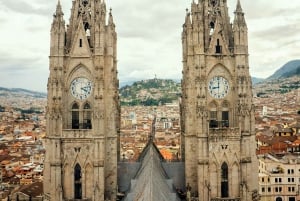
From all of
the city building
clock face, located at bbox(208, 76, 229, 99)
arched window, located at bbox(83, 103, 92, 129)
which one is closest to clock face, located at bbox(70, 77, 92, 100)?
arched window, located at bbox(83, 103, 92, 129)

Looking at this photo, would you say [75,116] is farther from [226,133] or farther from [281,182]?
[281,182]

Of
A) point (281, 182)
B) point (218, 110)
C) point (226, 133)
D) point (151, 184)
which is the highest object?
point (218, 110)

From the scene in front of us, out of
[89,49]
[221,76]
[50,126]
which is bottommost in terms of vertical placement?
[50,126]

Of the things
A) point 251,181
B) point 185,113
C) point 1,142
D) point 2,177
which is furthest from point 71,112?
point 1,142

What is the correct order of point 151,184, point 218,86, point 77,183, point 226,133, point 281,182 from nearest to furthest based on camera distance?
point 151,184, point 226,133, point 77,183, point 218,86, point 281,182

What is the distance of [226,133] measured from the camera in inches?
1769

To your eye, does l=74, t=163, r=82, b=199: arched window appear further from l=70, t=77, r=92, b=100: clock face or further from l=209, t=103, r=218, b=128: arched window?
l=209, t=103, r=218, b=128: arched window

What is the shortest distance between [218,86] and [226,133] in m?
4.82

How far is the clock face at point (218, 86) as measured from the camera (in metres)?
45.9

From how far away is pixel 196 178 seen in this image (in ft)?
153

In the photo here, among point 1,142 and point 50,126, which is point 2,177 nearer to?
point 50,126

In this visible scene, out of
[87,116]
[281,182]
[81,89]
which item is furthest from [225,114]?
[281,182]

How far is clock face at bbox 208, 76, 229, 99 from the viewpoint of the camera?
151 ft

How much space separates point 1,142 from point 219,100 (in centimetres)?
13407
